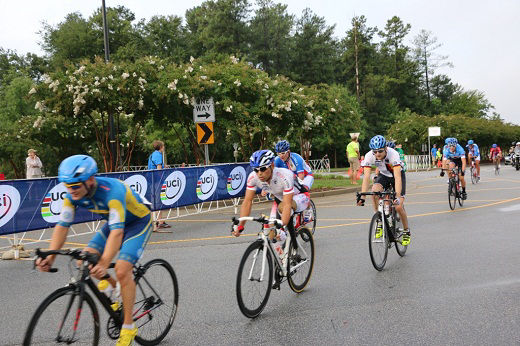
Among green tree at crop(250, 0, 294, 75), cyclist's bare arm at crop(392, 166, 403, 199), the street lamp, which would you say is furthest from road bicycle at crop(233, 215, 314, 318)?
green tree at crop(250, 0, 294, 75)

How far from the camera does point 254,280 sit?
208 inches

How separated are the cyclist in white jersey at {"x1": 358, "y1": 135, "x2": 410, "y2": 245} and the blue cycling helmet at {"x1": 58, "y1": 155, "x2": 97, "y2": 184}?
4.51 meters

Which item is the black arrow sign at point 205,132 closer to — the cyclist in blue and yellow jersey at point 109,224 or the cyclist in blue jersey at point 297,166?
the cyclist in blue jersey at point 297,166

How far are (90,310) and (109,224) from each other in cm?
66

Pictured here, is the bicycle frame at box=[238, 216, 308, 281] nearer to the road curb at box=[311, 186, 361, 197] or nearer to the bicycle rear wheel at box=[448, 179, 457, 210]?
the bicycle rear wheel at box=[448, 179, 457, 210]

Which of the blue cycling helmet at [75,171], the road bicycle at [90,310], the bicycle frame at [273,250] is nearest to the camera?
the road bicycle at [90,310]

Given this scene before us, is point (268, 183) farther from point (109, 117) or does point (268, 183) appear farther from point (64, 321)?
point (109, 117)

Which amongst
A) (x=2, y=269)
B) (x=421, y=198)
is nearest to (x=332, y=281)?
(x=2, y=269)

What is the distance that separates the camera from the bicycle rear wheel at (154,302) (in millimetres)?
4512

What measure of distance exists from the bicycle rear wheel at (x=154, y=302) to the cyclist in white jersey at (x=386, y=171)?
3.56 metres

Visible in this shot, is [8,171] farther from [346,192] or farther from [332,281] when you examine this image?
[332,281]

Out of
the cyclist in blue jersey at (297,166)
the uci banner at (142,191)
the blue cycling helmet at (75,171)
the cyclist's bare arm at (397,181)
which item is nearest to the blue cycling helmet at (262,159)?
the blue cycling helmet at (75,171)

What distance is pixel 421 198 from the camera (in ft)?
57.0

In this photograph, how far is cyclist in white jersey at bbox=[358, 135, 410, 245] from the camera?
307 inches
